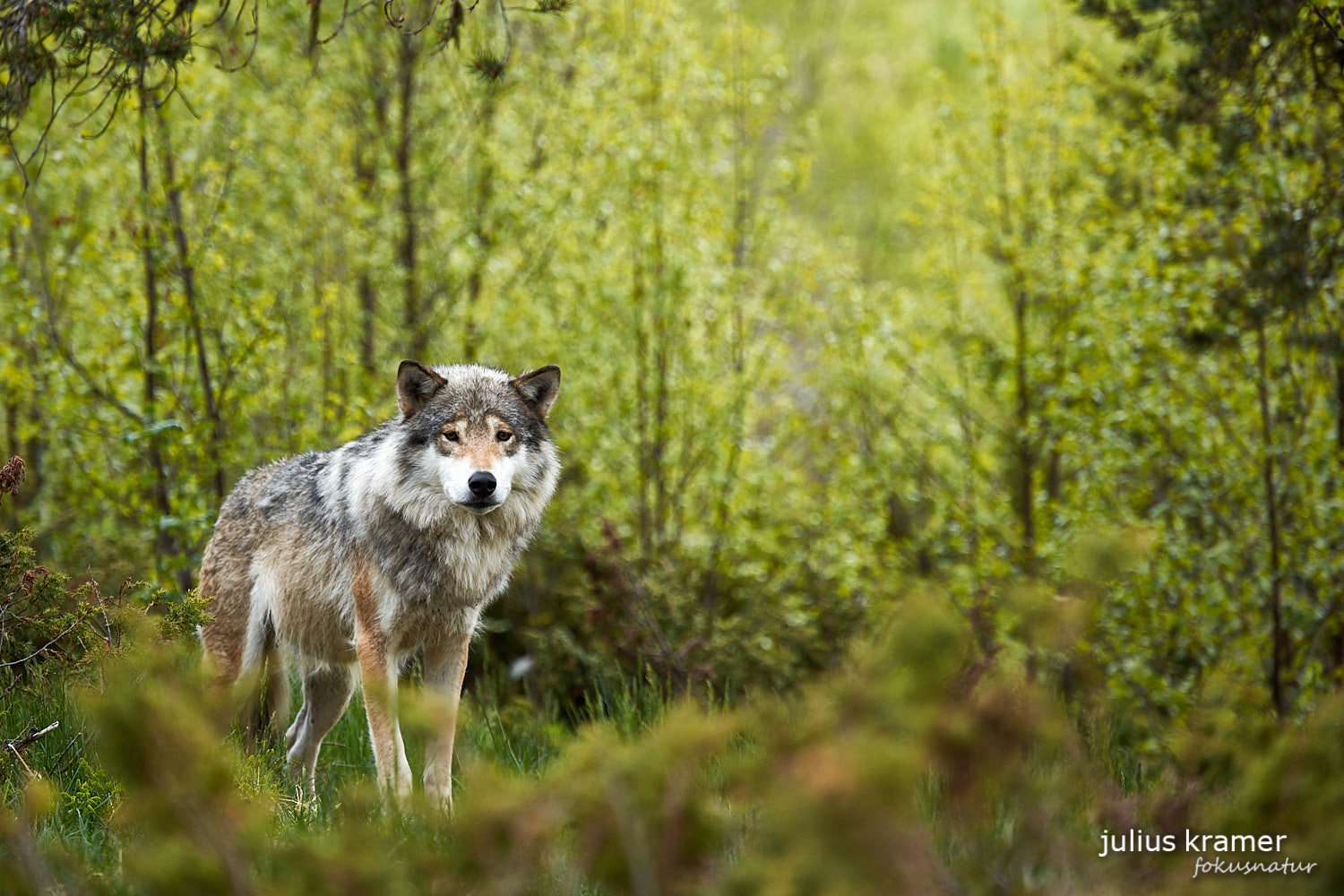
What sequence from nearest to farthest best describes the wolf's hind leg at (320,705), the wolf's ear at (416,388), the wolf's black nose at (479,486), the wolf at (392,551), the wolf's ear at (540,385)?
the wolf's black nose at (479,486)
the wolf at (392,551)
the wolf's ear at (416,388)
the wolf's ear at (540,385)
the wolf's hind leg at (320,705)

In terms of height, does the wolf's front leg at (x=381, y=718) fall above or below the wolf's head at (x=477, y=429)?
below

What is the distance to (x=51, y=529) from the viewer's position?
9000 mm

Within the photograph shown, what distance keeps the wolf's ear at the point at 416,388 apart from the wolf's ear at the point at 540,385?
1.26ft

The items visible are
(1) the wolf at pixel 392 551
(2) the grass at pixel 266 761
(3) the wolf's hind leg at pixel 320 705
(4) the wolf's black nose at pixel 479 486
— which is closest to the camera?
(2) the grass at pixel 266 761

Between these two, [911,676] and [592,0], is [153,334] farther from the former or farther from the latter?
[911,676]

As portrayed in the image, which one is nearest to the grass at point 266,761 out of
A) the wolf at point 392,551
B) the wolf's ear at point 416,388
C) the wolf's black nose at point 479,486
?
the wolf at point 392,551

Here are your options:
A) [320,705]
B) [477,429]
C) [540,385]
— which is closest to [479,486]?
[477,429]

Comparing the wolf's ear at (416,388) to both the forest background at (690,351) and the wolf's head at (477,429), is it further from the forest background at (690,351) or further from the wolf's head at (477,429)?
the forest background at (690,351)

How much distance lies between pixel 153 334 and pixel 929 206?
8396mm

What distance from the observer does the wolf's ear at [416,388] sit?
197 inches

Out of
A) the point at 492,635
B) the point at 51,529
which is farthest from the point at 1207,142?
the point at 51,529

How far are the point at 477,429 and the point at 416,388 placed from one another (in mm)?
400

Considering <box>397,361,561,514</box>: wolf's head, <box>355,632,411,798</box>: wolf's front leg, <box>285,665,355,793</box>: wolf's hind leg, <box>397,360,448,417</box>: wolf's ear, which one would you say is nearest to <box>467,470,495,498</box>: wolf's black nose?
<box>397,361,561,514</box>: wolf's head

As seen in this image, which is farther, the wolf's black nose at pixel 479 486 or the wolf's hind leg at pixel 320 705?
the wolf's hind leg at pixel 320 705
